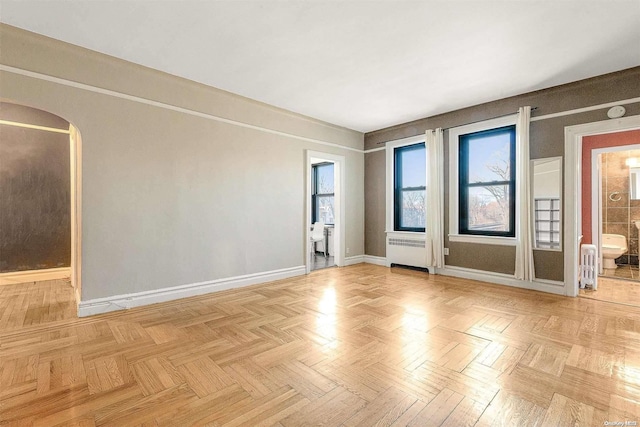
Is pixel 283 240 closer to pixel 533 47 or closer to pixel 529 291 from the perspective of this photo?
pixel 529 291

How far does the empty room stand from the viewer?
1865mm

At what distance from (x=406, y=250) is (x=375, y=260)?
32.0 inches

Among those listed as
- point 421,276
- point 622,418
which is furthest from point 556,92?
point 622,418

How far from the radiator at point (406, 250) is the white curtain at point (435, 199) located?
0.19m

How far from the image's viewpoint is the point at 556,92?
3.91m

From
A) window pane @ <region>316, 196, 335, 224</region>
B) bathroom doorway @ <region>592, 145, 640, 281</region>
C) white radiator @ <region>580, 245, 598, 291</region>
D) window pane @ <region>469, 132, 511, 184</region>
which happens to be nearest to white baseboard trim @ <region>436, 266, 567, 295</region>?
white radiator @ <region>580, 245, 598, 291</region>

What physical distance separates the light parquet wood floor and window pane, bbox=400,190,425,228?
7.12ft

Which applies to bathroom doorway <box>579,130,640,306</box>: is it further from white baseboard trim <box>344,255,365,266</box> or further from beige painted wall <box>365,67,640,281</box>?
white baseboard trim <box>344,255,365,266</box>

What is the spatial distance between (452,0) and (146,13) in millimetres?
2443

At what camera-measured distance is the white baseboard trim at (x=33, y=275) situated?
4287 millimetres

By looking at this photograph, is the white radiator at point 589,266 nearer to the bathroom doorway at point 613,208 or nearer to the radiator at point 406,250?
the bathroom doorway at point 613,208

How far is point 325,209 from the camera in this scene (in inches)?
316

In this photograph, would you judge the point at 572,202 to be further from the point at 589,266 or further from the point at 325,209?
the point at 325,209

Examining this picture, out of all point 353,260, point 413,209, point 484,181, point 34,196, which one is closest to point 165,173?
point 34,196
